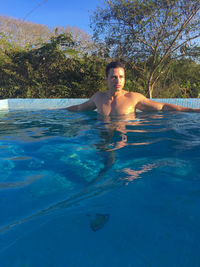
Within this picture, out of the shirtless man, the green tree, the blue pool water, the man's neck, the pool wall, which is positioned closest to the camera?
the blue pool water

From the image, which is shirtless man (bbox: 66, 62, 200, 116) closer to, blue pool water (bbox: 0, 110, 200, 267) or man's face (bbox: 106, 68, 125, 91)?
man's face (bbox: 106, 68, 125, 91)

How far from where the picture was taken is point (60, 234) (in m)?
0.91

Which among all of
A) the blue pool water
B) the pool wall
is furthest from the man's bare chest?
the pool wall

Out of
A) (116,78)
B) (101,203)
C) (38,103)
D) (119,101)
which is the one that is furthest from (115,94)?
(38,103)

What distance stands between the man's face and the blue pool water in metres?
1.43

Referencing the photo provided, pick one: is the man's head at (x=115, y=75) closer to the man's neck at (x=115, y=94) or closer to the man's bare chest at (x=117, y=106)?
the man's neck at (x=115, y=94)

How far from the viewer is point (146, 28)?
8406mm

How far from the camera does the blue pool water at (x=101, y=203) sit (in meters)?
0.80

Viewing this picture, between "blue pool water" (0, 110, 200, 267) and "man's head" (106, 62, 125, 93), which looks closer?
"blue pool water" (0, 110, 200, 267)

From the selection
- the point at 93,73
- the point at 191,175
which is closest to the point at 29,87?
the point at 93,73

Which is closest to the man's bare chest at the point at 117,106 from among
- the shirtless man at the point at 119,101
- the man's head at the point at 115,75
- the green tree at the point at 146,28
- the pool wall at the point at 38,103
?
the shirtless man at the point at 119,101

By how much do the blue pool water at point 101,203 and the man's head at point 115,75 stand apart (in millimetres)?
1438

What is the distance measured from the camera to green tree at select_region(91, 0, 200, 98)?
25.4 feet

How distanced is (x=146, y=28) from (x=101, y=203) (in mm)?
8924
